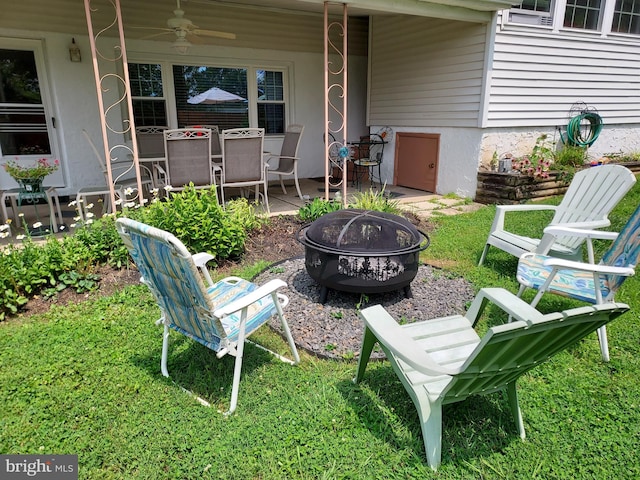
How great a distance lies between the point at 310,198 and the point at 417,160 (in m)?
2.28

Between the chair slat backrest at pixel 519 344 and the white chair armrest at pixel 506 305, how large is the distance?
7 cm

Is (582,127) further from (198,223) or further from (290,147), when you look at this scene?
(198,223)

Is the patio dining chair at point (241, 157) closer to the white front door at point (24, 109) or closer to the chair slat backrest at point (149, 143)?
the chair slat backrest at point (149, 143)

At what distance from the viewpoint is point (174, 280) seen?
2.01 metres

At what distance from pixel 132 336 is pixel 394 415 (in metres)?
1.76

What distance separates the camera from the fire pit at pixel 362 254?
9.53ft

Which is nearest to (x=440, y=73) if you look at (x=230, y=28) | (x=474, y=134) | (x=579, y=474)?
(x=474, y=134)

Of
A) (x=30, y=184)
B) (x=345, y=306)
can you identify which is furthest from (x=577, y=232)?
(x=30, y=184)

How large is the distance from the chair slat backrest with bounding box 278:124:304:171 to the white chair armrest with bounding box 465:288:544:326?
13.6ft

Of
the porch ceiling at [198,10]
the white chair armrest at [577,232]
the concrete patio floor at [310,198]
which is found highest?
the porch ceiling at [198,10]

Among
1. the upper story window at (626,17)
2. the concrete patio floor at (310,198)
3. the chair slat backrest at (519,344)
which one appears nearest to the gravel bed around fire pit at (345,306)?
the chair slat backrest at (519,344)

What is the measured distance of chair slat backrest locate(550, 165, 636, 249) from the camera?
11.0 ft

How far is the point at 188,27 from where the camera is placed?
5.33m

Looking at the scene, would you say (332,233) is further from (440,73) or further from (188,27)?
(440,73)
